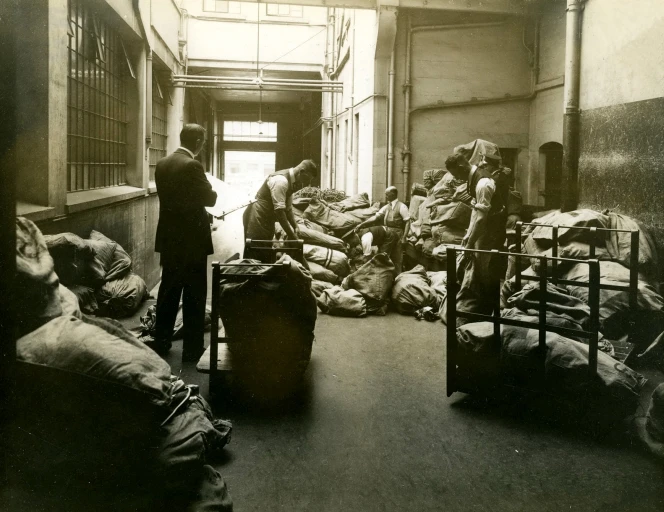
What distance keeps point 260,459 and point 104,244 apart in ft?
13.7

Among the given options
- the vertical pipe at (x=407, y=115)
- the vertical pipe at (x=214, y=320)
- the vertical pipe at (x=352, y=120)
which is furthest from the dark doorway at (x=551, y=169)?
the vertical pipe at (x=214, y=320)

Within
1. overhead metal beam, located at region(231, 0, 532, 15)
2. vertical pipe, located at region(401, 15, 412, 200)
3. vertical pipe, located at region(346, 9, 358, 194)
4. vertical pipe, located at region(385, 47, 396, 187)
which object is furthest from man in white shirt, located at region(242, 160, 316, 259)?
vertical pipe, located at region(346, 9, 358, 194)

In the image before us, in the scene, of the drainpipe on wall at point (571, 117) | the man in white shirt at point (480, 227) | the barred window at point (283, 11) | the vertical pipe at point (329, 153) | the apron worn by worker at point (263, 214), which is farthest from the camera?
the vertical pipe at point (329, 153)

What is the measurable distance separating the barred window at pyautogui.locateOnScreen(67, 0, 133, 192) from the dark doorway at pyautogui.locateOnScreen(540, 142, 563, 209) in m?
7.68

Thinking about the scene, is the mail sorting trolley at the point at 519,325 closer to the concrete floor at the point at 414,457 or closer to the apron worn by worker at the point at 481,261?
the concrete floor at the point at 414,457

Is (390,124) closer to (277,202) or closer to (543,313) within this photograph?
(277,202)

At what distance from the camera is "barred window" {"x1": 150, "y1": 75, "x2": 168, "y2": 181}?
40.3ft

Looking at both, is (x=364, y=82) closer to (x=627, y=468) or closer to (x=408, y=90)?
(x=408, y=90)

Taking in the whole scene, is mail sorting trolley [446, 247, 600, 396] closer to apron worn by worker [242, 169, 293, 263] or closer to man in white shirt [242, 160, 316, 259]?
man in white shirt [242, 160, 316, 259]

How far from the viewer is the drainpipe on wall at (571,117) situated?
852 cm

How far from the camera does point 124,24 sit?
8.55 meters

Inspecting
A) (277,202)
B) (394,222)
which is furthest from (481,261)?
(394,222)

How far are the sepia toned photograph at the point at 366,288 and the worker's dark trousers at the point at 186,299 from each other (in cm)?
3

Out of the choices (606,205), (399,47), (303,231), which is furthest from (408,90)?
(606,205)
